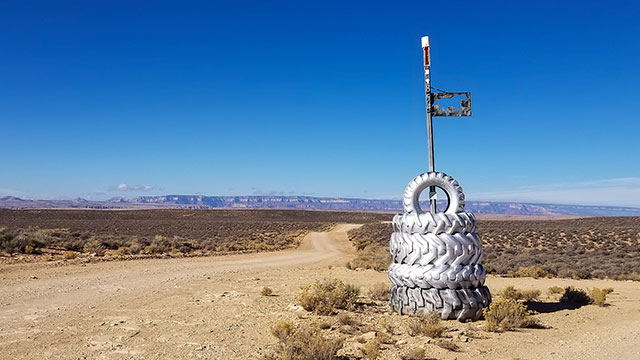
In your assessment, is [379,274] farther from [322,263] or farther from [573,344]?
[573,344]

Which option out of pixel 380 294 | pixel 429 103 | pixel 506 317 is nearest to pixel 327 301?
pixel 380 294

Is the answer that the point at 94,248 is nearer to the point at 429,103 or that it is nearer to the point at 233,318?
the point at 233,318

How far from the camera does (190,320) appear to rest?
9.38m

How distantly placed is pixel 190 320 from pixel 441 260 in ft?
17.0

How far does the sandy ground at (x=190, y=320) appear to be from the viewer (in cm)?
732

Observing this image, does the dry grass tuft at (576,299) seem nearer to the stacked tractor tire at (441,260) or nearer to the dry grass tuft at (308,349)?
the stacked tractor tire at (441,260)

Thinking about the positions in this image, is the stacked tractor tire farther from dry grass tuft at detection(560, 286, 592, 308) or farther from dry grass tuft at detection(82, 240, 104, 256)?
dry grass tuft at detection(82, 240, 104, 256)

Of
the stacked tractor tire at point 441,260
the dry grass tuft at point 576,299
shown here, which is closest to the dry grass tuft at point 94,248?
the stacked tractor tire at point 441,260

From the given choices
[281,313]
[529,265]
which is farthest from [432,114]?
[529,265]

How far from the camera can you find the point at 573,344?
7.63 meters

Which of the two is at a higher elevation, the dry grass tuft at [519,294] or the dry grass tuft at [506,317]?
the dry grass tuft at [506,317]

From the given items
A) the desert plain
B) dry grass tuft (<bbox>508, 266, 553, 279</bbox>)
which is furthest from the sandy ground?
dry grass tuft (<bbox>508, 266, 553, 279</bbox>)

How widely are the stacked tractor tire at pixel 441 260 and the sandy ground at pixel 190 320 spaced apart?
49cm

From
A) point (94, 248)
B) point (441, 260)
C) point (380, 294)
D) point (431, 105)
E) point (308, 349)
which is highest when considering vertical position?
point (431, 105)
